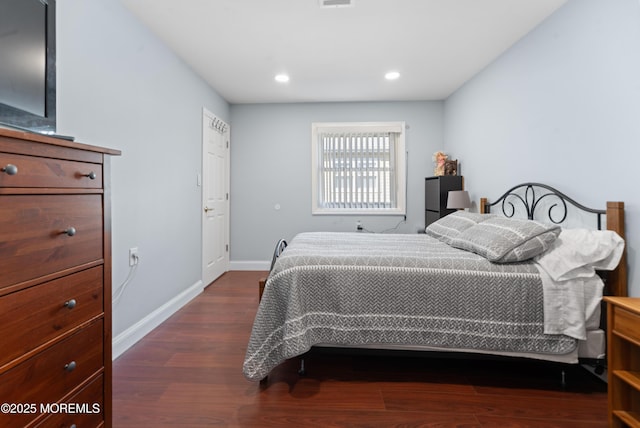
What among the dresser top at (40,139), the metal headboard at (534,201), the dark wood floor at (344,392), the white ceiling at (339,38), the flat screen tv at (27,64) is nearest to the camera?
the dresser top at (40,139)

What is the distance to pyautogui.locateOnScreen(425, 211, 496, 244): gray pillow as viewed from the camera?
2.63 m

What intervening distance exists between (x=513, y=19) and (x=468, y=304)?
224 centimetres

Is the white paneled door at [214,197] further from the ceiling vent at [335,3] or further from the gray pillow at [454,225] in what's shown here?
the gray pillow at [454,225]

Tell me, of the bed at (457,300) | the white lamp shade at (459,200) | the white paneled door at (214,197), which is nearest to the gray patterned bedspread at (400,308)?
the bed at (457,300)

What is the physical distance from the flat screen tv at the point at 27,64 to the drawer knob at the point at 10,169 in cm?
41

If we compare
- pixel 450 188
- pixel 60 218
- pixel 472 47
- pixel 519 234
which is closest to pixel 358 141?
pixel 450 188

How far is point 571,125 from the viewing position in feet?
7.26

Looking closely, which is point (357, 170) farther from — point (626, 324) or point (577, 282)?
point (626, 324)

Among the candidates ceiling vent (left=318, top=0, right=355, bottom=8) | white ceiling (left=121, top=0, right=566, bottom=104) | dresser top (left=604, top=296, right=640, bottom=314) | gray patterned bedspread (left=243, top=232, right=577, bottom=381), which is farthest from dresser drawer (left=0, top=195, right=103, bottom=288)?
dresser top (left=604, top=296, right=640, bottom=314)

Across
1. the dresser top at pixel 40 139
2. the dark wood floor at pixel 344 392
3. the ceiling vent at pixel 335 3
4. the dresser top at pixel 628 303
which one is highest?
the ceiling vent at pixel 335 3

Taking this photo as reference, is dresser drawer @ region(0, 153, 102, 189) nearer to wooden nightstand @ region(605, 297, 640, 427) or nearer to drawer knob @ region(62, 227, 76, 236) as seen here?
drawer knob @ region(62, 227, 76, 236)

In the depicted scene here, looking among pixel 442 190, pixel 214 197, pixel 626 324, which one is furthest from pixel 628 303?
pixel 214 197

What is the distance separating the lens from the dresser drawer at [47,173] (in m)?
0.86

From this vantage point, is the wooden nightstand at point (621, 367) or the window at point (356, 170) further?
the window at point (356, 170)
